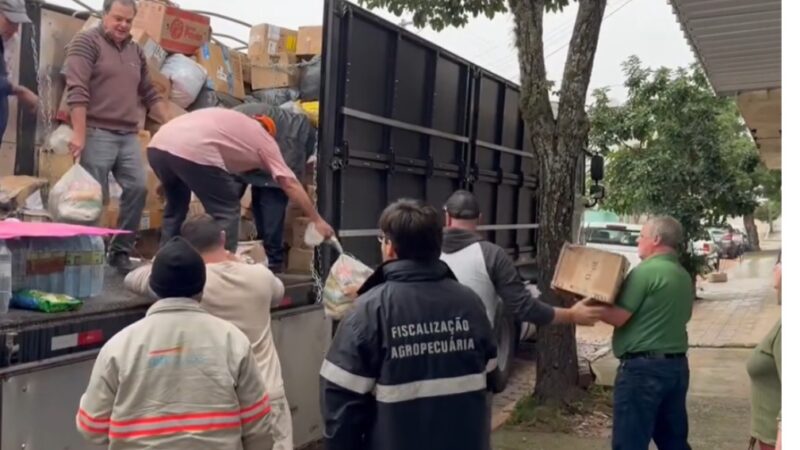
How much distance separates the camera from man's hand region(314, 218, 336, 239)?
452cm

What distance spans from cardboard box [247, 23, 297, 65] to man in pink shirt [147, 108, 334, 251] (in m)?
2.37

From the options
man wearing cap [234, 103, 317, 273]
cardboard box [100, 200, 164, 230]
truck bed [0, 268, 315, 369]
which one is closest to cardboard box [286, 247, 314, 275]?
man wearing cap [234, 103, 317, 273]

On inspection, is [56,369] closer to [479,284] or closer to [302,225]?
[479,284]

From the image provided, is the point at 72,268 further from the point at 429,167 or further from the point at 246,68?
the point at 246,68

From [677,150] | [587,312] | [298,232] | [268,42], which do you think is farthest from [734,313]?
[587,312]

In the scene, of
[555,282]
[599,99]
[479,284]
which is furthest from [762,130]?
[599,99]

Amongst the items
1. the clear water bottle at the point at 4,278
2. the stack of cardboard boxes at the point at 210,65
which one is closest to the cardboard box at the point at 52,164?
the stack of cardboard boxes at the point at 210,65

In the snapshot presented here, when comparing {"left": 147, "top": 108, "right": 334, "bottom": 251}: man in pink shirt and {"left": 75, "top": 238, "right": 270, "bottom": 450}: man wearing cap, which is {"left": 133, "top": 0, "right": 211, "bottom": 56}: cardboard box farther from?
{"left": 75, "top": 238, "right": 270, "bottom": 450}: man wearing cap

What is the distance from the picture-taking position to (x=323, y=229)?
A: 4527 millimetres

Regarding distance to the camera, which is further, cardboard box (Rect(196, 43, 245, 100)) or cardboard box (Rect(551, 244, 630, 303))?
cardboard box (Rect(196, 43, 245, 100))

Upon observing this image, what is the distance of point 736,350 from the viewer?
10.7 meters

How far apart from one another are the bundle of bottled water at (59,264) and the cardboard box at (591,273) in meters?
2.34

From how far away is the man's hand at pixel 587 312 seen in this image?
436cm

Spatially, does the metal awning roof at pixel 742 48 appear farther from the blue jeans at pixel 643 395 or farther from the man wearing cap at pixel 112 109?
the man wearing cap at pixel 112 109
